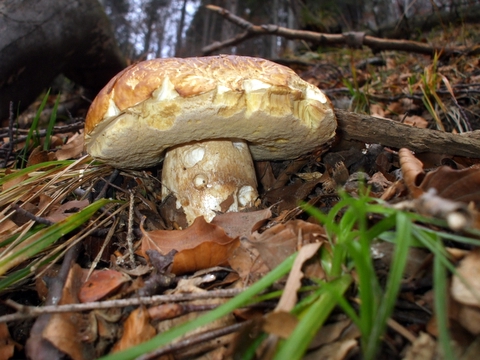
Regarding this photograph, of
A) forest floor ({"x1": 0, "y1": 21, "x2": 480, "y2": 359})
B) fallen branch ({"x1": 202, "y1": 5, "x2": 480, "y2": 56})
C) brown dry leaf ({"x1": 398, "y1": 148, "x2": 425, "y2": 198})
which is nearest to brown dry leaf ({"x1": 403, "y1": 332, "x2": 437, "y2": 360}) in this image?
forest floor ({"x1": 0, "y1": 21, "x2": 480, "y2": 359})

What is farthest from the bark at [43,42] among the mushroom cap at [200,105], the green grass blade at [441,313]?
the green grass blade at [441,313]

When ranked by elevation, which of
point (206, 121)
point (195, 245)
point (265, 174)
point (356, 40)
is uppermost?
point (356, 40)

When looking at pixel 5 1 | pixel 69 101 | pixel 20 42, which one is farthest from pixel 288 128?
pixel 69 101

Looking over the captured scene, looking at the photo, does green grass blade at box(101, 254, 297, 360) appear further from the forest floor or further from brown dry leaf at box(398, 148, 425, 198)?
brown dry leaf at box(398, 148, 425, 198)

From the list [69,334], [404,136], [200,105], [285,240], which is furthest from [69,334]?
[404,136]

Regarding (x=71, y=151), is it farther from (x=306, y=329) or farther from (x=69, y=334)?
(x=306, y=329)

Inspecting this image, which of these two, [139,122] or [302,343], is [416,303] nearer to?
[302,343]
